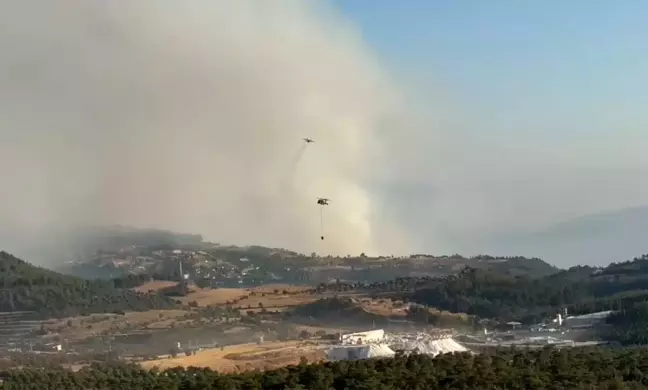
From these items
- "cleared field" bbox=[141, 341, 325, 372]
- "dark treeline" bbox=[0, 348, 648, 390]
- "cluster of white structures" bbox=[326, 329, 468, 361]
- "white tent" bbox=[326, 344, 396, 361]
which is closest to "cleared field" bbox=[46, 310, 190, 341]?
"cleared field" bbox=[141, 341, 325, 372]

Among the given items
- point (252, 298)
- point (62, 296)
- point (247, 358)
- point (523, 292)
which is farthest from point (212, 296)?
point (247, 358)

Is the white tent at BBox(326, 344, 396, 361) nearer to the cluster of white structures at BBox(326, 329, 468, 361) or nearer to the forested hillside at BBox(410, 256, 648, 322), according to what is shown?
the cluster of white structures at BBox(326, 329, 468, 361)

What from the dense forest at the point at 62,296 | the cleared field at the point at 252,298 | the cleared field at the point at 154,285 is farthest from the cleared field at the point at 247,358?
the cleared field at the point at 154,285

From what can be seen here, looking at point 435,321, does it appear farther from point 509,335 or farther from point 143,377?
point 143,377

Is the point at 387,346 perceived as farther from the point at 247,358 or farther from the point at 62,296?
the point at 62,296

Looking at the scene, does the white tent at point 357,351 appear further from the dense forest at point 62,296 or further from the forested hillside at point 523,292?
the dense forest at point 62,296

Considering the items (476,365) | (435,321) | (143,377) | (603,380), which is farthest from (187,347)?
(603,380)

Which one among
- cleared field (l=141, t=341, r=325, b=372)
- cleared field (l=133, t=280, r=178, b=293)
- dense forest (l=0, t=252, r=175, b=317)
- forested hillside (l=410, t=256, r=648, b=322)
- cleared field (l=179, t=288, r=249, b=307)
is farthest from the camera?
cleared field (l=133, t=280, r=178, b=293)
